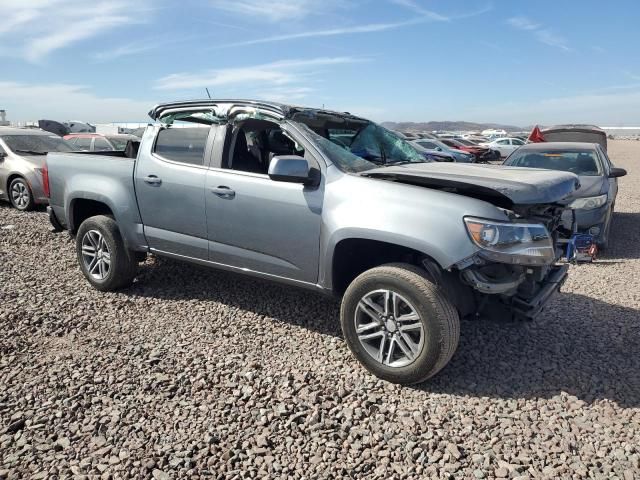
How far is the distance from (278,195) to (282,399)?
4.90 ft

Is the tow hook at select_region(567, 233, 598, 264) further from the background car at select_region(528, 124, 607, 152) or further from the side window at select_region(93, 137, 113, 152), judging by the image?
the side window at select_region(93, 137, 113, 152)

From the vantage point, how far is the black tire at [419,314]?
10.0ft

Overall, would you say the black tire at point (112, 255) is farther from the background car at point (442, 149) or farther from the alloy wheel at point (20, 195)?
the background car at point (442, 149)

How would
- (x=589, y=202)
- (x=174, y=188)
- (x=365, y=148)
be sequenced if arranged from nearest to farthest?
(x=174, y=188) < (x=365, y=148) < (x=589, y=202)

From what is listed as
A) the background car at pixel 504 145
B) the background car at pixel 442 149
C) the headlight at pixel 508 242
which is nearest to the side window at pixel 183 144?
the headlight at pixel 508 242

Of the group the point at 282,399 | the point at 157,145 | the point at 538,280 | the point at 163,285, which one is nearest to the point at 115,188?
the point at 157,145

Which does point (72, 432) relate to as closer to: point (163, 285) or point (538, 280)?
point (163, 285)

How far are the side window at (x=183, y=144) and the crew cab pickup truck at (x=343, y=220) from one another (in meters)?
0.01

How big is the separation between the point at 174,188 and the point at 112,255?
42.9 inches

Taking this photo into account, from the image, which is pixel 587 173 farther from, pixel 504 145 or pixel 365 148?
pixel 504 145

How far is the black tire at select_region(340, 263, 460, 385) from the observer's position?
3061 mm

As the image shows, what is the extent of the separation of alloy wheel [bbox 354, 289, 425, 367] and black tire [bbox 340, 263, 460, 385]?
23 mm

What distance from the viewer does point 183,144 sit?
14.5 feet

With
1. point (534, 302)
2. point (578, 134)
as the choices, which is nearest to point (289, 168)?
point (534, 302)
